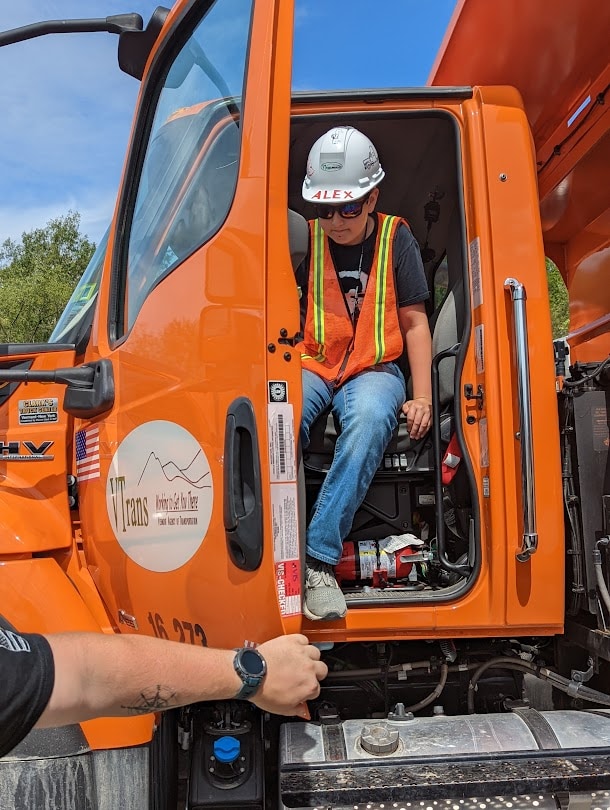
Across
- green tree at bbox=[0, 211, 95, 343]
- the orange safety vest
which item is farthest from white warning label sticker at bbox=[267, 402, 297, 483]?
green tree at bbox=[0, 211, 95, 343]

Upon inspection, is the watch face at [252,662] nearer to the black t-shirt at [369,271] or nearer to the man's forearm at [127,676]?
the man's forearm at [127,676]

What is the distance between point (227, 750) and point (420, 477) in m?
1.08

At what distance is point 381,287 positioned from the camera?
266cm

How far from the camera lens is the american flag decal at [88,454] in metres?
2.39

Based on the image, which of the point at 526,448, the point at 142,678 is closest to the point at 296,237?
the point at 526,448

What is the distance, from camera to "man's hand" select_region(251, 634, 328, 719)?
5.31ft

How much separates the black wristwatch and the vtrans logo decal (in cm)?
49

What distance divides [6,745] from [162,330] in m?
1.26

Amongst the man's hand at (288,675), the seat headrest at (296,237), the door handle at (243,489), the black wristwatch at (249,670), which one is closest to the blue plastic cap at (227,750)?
the man's hand at (288,675)

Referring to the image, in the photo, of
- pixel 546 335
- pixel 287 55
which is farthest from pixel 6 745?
pixel 546 335

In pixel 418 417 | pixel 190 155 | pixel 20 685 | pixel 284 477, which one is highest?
pixel 190 155

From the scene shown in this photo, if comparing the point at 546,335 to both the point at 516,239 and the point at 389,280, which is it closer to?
the point at 516,239

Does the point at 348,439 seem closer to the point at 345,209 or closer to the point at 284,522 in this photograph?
the point at 284,522

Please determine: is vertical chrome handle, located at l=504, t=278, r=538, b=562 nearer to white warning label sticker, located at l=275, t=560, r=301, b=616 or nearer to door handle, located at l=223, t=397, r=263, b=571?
white warning label sticker, located at l=275, t=560, r=301, b=616
